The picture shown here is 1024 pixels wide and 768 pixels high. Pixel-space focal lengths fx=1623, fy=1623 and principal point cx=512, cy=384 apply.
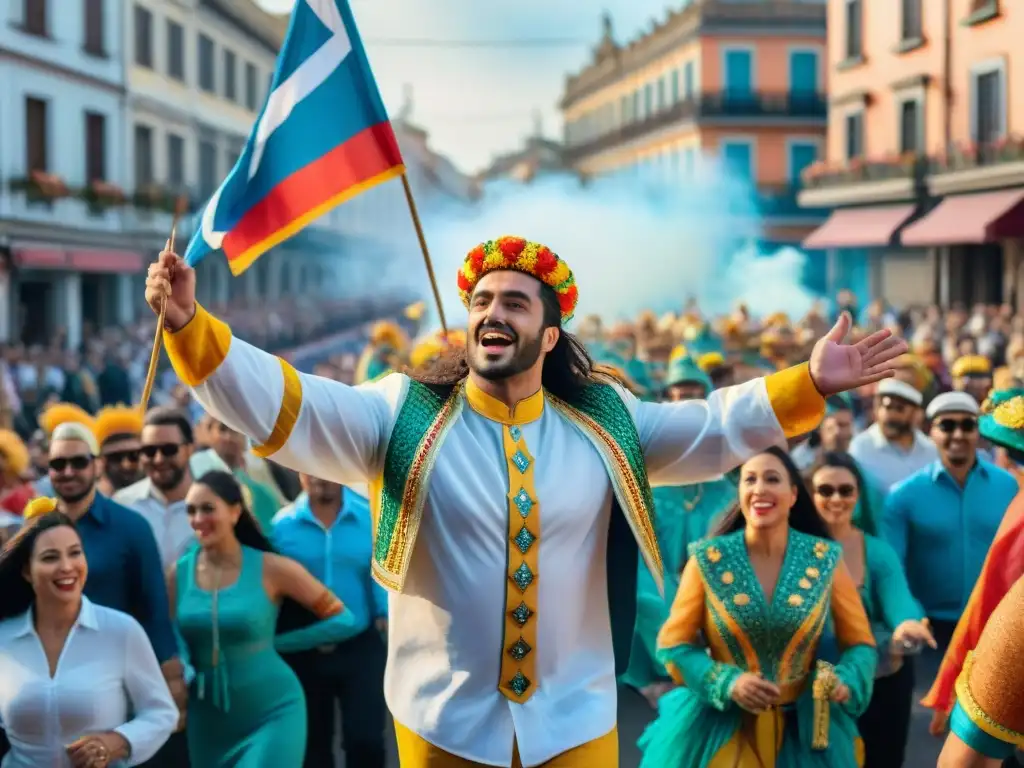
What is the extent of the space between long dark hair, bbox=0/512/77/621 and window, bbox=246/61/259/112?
42.5 metres

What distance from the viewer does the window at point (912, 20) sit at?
32.9 m

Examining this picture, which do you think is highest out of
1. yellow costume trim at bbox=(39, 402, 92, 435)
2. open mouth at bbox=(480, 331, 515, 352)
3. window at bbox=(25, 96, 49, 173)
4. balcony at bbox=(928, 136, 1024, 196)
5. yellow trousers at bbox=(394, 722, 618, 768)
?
window at bbox=(25, 96, 49, 173)

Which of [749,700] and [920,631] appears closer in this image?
[749,700]

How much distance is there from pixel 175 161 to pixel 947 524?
3276 cm

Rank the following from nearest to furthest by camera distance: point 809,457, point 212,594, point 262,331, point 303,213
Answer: point 303,213, point 212,594, point 809,457, point 262,331

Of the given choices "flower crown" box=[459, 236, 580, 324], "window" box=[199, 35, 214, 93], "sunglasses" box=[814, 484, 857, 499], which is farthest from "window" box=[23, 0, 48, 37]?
"flower crown" box=[459, 236, 580, 324]

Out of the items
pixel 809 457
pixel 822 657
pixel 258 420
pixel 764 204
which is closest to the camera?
pixel 258 420

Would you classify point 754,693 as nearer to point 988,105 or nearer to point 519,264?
point 519,264

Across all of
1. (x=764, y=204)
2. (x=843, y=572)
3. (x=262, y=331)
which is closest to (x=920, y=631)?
(x=843, y=572)

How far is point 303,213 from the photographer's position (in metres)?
4.88

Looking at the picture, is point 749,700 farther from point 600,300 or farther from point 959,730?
point 600,300

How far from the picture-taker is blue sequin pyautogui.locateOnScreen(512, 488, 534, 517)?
400cm

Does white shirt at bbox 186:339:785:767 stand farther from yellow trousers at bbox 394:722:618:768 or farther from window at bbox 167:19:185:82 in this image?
window at bbox 167:19:185:82

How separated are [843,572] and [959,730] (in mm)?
2626
